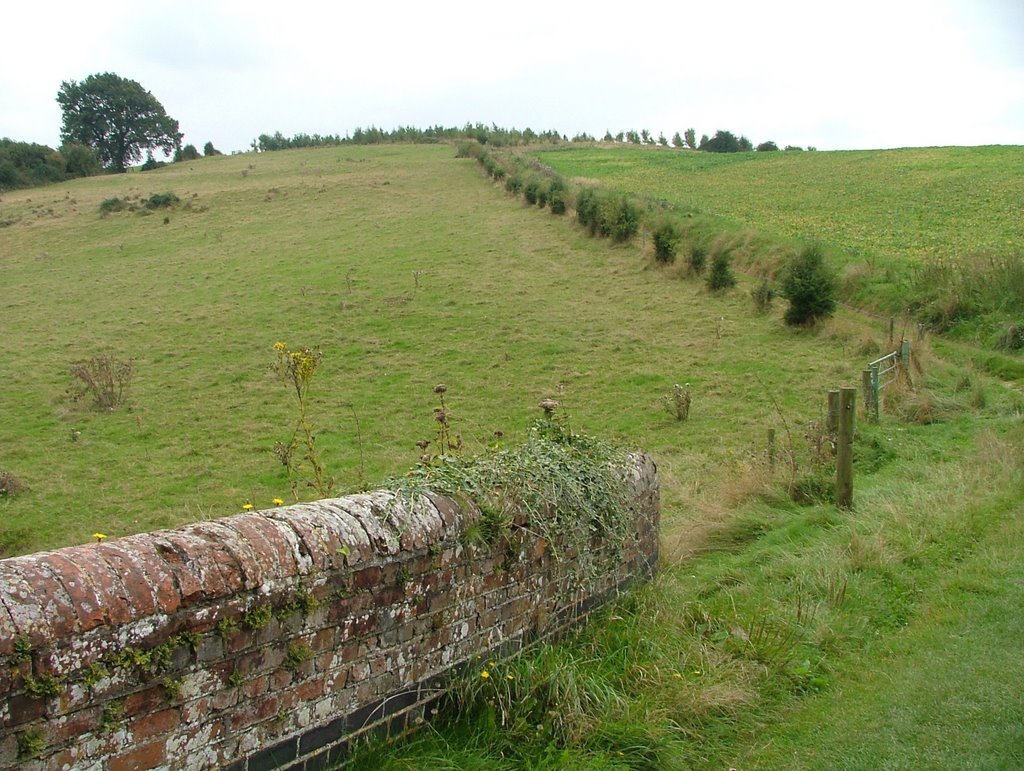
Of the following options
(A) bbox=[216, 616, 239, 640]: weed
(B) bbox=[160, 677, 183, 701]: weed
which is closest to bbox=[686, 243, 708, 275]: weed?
(A) bbox=[216, 616, 239, 640]: weed

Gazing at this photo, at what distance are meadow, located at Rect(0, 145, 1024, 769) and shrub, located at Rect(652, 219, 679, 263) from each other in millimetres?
658

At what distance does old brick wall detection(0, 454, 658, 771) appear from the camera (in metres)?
2.92

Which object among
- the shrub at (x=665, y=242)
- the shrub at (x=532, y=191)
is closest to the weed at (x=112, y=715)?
Result: the shrub at (x=665, y=242)

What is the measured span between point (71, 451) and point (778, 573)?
53.1 feet

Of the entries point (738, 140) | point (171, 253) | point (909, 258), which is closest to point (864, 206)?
point (909, 258)

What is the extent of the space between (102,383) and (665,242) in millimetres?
19880

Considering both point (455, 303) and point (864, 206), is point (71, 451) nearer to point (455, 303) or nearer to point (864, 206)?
point (455, 303)

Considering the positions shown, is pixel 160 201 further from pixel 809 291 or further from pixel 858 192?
pixel 858 192

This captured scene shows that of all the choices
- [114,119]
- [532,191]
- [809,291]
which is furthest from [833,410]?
[114,119]

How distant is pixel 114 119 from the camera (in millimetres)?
90125

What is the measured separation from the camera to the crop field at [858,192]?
108 feet

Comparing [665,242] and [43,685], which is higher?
[665,242]

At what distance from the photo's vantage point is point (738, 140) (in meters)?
95.9

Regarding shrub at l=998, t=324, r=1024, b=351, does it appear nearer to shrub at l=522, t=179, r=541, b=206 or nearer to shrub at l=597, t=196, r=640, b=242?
shrub at l=597, t=196, r=640, b=242
